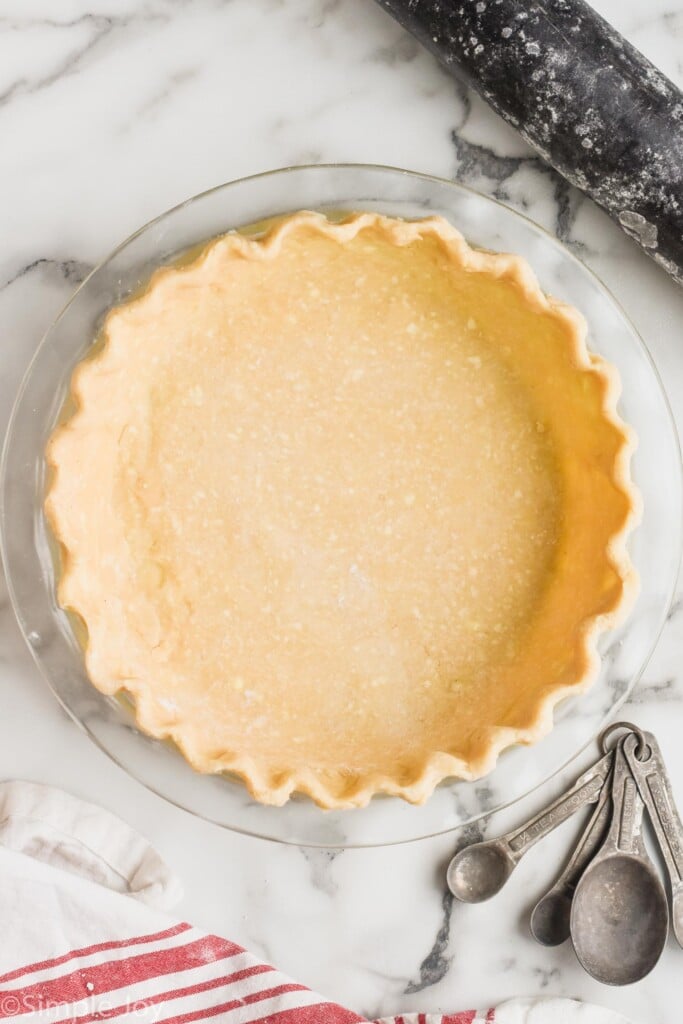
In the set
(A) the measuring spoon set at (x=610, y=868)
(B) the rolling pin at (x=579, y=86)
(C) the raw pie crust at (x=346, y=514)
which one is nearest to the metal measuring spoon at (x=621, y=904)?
(A) the measuring spoon set at (x=610, y=868)

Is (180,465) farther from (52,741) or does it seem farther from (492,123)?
(492,123)

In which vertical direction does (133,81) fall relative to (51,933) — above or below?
above

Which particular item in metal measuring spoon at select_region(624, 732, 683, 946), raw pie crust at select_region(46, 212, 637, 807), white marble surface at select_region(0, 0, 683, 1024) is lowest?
metal measuring spoon at select_region(624, 732, 683, 946)

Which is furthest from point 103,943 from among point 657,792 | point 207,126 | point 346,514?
point 207,126

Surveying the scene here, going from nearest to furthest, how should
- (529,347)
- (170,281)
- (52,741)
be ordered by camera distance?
1. (170,281)
2. (529,347)
3. (52,741)

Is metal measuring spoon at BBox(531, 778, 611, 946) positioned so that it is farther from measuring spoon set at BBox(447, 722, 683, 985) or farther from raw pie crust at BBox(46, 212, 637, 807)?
raw pie crust at BBox(46, 212, 637, 807)

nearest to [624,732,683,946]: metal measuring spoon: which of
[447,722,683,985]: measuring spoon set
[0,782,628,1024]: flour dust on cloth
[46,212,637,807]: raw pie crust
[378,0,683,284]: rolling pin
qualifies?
[447,722,683,985]: measuring spoon set

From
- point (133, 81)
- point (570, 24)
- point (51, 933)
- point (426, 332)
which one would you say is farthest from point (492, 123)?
point (51, 933)

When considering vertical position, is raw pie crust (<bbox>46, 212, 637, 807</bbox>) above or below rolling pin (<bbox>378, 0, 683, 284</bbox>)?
below
